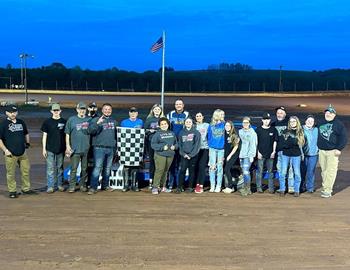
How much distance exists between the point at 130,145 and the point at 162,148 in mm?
704

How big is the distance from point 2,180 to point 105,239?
5.07 m

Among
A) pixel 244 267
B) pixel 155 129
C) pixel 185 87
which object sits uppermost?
pixel 185 87

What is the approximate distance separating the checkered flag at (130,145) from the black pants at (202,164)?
1.13m

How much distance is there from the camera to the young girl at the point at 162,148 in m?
9.31

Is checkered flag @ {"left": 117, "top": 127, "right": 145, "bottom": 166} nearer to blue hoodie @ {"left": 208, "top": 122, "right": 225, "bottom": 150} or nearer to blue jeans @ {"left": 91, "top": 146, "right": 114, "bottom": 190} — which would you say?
blue jeans @ {"left": 91, "top": 146, "right": 114, "bottom": 190}

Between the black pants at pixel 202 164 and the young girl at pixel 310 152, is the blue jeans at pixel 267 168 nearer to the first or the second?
the young girl at pixel 310 152

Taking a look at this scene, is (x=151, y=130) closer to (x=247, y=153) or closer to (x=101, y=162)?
(x=101, y=162)

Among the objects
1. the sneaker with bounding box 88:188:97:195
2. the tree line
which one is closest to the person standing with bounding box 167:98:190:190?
the sneaker with bounding box 88:188:97:195

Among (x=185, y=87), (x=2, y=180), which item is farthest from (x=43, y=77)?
(x=2, y=180)

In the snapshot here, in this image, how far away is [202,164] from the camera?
9633 millimetres

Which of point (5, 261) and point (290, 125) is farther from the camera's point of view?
point (290, 125)

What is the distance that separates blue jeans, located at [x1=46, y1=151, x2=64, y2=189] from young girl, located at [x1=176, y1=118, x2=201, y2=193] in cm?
222

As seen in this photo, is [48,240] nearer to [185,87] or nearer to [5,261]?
[5,261]

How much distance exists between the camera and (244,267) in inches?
216
